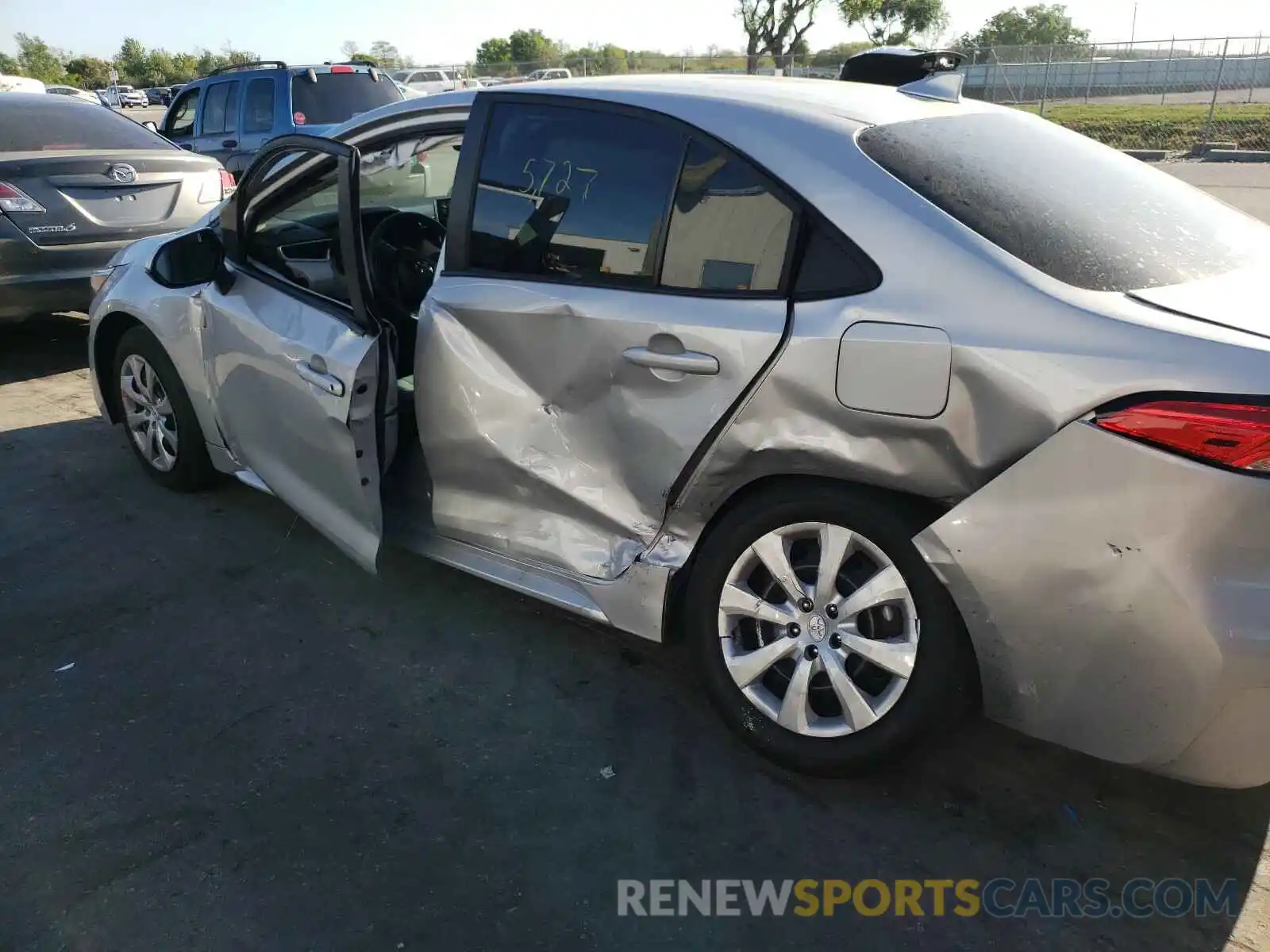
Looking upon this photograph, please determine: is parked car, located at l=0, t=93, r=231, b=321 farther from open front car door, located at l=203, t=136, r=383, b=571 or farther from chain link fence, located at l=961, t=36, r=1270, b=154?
chain link fence, located at l=961, t=36, r=1270, b=154

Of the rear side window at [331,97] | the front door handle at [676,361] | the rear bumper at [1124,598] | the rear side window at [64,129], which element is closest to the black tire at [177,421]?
the front door handle at [676,361]

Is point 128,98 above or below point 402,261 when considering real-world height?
below

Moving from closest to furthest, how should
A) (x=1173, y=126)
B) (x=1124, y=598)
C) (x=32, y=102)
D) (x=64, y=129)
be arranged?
(x=1124, y=598) < (x=64, y=129) < (x=32, y=102) < (x=1173, y=126)

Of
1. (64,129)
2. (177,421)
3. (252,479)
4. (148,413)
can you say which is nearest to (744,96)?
(252,479)

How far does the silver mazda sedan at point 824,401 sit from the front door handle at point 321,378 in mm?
15

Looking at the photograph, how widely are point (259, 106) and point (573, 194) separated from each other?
30.2 feet

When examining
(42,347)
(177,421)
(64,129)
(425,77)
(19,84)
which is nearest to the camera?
(177,421)

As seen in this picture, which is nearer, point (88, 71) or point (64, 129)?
point (64, 129)

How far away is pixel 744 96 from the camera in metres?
2.81

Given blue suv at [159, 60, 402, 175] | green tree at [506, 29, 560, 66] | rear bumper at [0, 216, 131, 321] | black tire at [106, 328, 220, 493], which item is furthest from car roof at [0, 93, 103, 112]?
green tree at [506, 29, 560, 66]

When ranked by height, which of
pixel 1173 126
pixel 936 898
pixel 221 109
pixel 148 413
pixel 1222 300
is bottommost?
pixel 936 898

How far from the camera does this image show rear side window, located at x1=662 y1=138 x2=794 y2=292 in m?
2.57

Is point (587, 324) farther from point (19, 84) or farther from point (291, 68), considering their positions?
point (19, 84)

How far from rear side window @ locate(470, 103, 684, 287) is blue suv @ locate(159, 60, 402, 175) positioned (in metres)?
8.03
